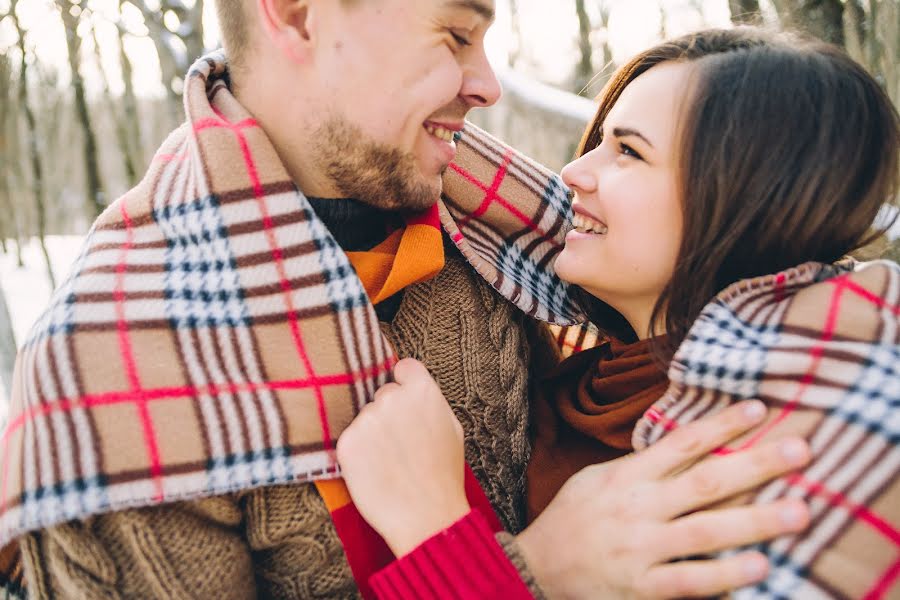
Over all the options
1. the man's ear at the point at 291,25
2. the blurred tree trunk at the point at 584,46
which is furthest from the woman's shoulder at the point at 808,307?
the blurred tree trunk at the point at 584,46

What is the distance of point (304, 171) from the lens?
1.47 m

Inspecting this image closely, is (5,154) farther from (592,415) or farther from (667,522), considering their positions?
(667,522)

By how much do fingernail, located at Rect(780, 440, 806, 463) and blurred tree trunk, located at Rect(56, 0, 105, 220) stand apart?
2.62 metres

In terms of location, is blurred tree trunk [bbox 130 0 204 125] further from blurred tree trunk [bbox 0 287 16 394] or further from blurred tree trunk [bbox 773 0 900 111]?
blurred tree trunk [bbox 773 0 900 111]

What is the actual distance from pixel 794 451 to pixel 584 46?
32.0ft

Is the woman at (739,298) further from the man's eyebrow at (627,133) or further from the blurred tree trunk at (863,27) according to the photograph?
the blurred tree trunk at (863,27)

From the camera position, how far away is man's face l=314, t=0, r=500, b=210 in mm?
1391

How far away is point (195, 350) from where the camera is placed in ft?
3.67

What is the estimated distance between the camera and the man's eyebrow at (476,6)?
4.50ft

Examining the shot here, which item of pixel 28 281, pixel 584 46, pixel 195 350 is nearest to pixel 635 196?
pixel 195 350

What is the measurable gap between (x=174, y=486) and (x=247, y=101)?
0.85m

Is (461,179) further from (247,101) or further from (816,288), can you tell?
(816,288)

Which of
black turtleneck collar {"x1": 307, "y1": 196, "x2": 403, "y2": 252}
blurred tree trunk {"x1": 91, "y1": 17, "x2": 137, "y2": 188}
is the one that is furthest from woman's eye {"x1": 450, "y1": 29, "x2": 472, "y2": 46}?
blurred tree trunk {"x1": 91, "y1": 17, "x2": 137, "y2": 188}

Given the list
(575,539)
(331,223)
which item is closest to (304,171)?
(331,223)
